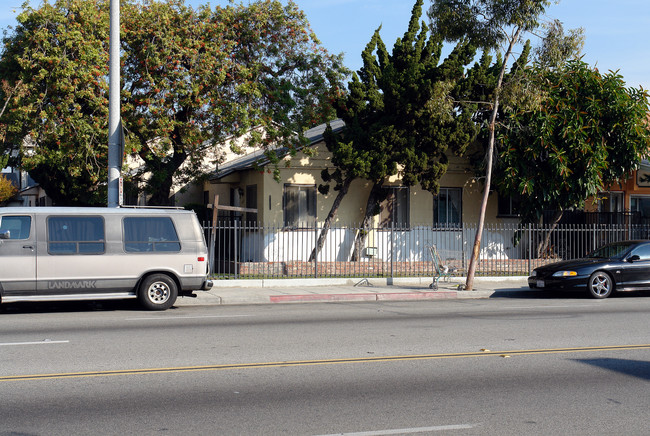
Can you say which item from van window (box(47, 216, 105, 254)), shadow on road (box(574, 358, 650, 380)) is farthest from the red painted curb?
shadow on road (box(574, 358, 650, 380))

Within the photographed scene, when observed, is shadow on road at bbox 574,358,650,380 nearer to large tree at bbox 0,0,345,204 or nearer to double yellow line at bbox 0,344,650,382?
double yellow line at bbox 0,344,650,382

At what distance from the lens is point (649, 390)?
7.28m

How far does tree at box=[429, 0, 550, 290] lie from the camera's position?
730 inches

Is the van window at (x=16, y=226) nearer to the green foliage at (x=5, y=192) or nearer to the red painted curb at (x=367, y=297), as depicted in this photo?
the red painted curb at (x=367, y=297)

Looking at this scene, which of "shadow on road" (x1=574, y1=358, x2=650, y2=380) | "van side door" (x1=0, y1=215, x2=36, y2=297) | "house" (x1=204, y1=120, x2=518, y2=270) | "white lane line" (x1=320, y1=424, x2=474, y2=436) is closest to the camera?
"white lane line" (x1=320, y1=424, x2=474, y2=436)

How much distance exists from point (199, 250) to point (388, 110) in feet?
31.8

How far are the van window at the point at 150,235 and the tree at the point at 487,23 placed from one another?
857 cm

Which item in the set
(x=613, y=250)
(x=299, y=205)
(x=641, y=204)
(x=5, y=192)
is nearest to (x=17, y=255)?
(x=299, y=205)

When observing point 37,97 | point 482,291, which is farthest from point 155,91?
point 482,291

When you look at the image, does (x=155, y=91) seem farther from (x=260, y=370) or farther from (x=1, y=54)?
(x=260, y=370)

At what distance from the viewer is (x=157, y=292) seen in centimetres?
1450

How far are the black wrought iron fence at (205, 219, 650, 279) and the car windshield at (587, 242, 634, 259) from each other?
328 cm

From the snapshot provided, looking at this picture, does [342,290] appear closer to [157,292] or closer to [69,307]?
[157,292]

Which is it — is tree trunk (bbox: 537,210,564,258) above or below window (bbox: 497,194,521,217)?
below
